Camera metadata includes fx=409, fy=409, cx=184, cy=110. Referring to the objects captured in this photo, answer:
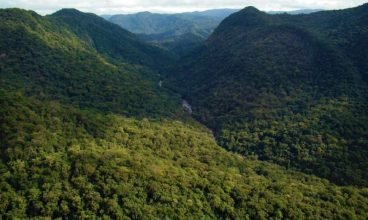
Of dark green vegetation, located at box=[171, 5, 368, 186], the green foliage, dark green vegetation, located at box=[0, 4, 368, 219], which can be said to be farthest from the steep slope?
the green foliage

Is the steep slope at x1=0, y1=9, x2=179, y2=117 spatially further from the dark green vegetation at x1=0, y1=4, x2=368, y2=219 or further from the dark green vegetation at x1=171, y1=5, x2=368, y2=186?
the dark green vegetation at x1=171, y1=5, x2=368, y2=186

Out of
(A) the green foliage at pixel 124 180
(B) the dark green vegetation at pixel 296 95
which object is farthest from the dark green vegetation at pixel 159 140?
(B) the dark green vegetation at pixel 296 95

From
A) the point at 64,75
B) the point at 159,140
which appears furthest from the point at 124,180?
the point at 64,75

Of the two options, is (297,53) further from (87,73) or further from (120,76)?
(87,73)

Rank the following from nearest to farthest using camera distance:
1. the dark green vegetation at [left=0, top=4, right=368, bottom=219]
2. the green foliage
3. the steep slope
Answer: the green foliage → the dark green vegetation at [left=0, top=4, right=368, bottom=219] → the steep slope

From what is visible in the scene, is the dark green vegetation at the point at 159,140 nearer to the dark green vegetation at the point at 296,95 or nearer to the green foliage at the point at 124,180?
the green foliage at the point at 124,180

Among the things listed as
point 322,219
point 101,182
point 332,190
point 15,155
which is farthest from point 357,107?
point 15,155
